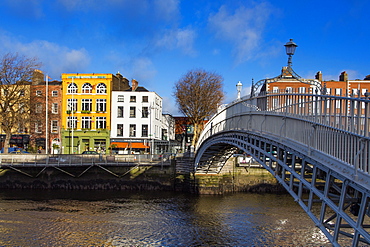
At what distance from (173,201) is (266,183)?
398 inches

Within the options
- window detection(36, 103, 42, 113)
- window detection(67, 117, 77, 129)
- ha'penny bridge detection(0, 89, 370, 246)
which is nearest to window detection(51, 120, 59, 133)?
window detection(67, 117, 77, 129)

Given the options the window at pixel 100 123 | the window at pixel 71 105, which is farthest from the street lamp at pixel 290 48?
the window at pixel 71 105

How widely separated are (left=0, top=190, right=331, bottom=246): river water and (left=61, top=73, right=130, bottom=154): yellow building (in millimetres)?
18380

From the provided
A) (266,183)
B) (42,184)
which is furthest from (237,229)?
(42,184)

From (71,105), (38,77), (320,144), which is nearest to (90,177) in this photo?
(71,105)

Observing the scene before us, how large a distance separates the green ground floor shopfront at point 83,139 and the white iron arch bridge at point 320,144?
31.7m

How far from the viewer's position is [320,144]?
10742 millimetres

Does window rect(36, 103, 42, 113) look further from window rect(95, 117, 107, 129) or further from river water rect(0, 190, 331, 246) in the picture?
river water rect(0, 190, 331, 246)

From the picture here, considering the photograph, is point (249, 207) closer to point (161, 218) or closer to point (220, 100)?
point (161, 218)

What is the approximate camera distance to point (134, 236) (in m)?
21.1

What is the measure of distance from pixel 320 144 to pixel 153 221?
15471 millimetres

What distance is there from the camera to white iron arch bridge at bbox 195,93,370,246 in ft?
28.5

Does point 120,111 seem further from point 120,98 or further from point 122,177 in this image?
point 122,177

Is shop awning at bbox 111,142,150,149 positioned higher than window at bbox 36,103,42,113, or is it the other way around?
window at bbox 36,103,42,113
